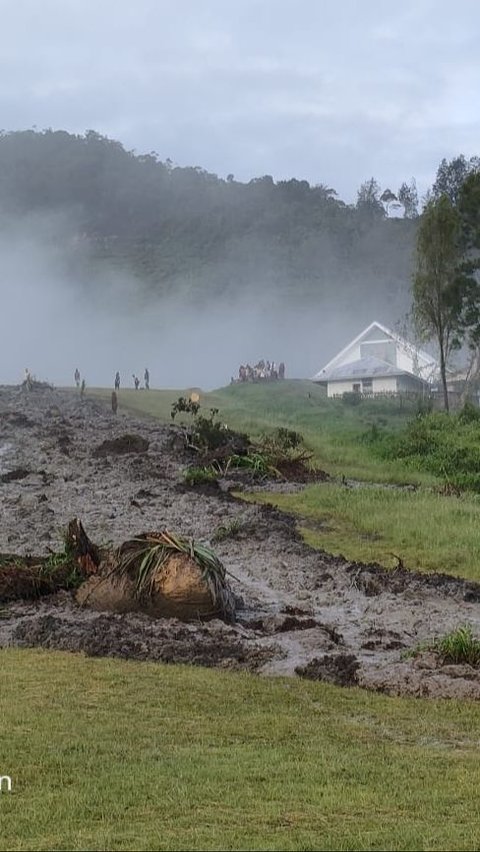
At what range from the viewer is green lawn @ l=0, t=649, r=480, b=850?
5.28 m

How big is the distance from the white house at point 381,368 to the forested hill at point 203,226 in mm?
24743

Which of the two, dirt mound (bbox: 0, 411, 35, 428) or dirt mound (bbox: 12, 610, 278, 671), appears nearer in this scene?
dirt mound (bbox: 12, 610, 278, 671)

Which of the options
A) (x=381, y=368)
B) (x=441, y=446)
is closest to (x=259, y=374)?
(x=381, y=368)

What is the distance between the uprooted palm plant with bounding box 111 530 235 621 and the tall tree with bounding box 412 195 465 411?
2920cm

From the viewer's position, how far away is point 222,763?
22.0 ft

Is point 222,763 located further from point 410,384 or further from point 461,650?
point 410,384

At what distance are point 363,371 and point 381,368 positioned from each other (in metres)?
0.93

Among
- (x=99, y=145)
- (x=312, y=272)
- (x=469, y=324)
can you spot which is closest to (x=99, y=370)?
(x=312, y=272)

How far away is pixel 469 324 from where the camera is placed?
42.6 meters

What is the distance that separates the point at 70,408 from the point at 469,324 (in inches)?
611

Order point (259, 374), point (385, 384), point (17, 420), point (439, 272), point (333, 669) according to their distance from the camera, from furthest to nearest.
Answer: point (259, 374) < point (385, 384) < point (439, 272) < point (17, 420) < point (333, 669)

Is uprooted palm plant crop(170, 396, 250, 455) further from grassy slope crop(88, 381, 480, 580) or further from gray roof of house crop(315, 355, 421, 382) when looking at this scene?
gray roof of house crop(315, 355, 421, 382)

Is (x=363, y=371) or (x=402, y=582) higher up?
(x=363, y=371)

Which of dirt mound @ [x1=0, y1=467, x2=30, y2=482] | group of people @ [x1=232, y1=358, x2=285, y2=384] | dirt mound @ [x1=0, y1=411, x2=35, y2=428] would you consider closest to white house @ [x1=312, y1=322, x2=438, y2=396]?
group of people @ [x1=232, y1=358, x2=285, y2=384]
